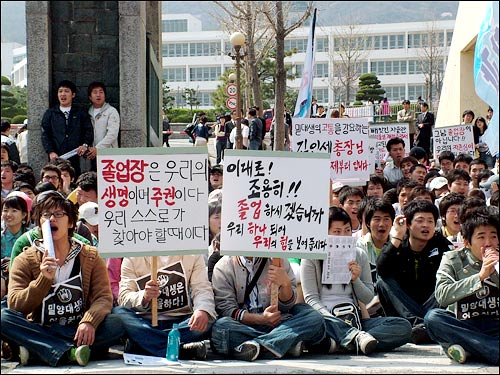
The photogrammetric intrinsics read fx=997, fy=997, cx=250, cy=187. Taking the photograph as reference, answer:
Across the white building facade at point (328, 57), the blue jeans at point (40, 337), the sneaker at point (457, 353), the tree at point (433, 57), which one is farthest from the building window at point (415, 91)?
the blue jeans at point (40, 337)

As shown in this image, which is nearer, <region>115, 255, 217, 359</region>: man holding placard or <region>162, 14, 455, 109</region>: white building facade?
<region>115, 255, 217, 359</region>: man holding placard

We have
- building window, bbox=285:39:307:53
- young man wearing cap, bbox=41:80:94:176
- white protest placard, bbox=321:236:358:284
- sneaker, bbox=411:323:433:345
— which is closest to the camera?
white protest placard, bbox=321:236:358:284

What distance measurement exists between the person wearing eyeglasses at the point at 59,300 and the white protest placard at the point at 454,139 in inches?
363

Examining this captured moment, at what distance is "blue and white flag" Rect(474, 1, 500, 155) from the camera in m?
6.94

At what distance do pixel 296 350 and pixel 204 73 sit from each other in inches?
3718

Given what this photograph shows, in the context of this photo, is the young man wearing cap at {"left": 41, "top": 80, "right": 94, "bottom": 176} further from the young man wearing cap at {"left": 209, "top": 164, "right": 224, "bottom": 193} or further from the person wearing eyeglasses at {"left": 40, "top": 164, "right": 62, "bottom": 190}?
the person wearing eyeglasses at {"left": 40, "top": 164, "right": 62, "bottom": 190}

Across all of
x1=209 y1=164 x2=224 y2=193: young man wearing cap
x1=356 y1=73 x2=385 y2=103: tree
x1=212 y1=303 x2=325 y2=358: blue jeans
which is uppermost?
x1=356 y1=73 x2=385 y2=103: tree

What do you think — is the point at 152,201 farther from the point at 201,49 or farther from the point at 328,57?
the point at 201,49

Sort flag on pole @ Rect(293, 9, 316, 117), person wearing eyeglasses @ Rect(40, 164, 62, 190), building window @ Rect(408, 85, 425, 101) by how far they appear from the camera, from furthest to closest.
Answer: building window @ Rect(408, 85, 425, 101) → flag on pole @ Rect(293, 9, 316, 117) → person wearing eyeglasses @ Rect(40, 164, 62, 190)

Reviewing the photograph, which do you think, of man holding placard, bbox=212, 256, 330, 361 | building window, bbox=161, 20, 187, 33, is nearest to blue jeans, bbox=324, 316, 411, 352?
man holding placard, bbox=212, 256, 330, 361

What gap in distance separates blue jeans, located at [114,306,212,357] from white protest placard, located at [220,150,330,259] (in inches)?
27.0

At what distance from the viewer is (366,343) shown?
7.35m

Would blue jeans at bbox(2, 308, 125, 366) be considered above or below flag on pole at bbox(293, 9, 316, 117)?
below

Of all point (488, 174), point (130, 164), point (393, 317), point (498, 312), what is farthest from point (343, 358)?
point (488, 174)
